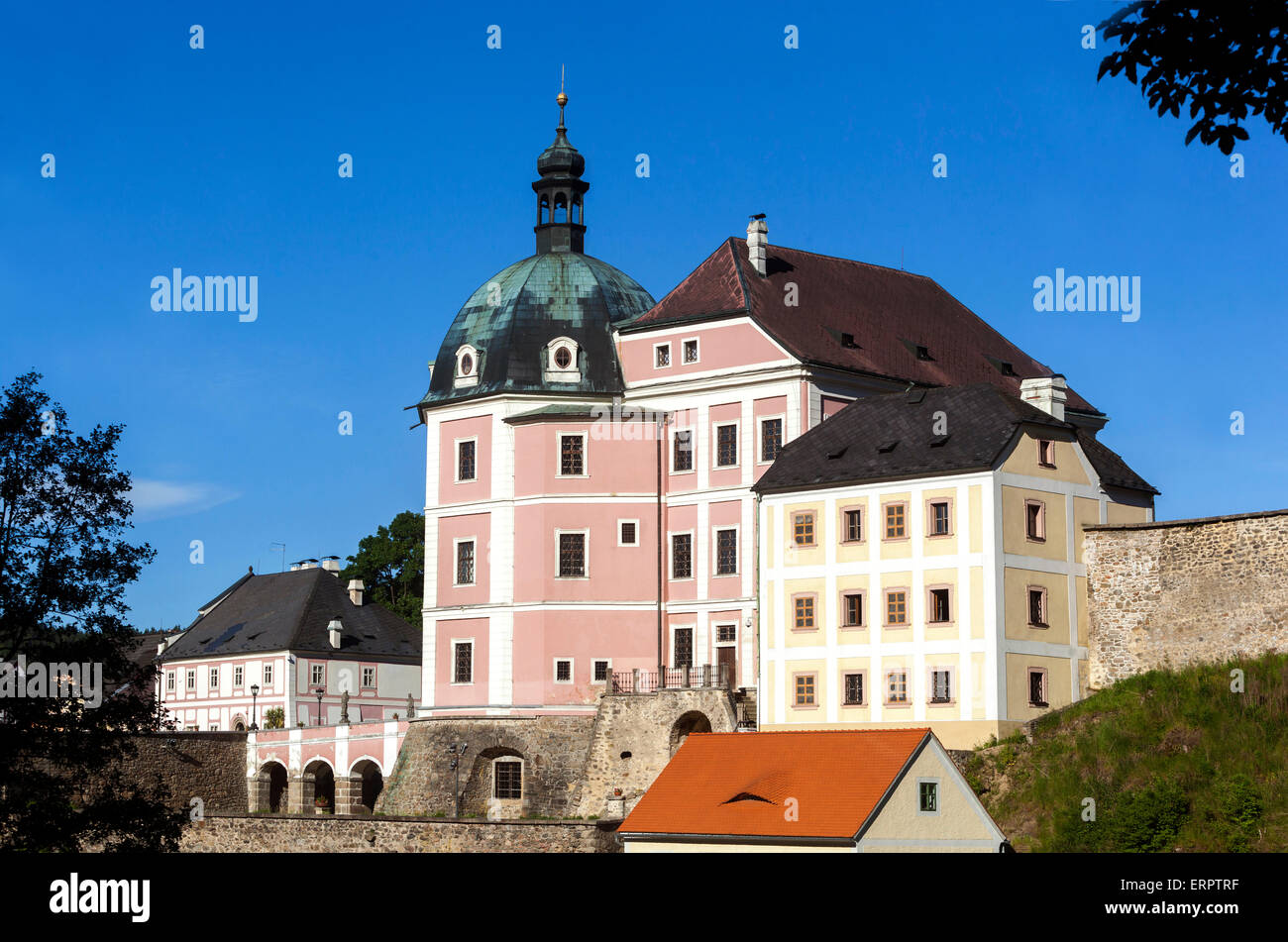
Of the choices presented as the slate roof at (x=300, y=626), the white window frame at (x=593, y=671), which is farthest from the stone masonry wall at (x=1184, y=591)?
the slate roof at (x=300, y=626)

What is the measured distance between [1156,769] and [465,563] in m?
23.9

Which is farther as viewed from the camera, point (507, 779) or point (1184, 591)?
point (507, 779)

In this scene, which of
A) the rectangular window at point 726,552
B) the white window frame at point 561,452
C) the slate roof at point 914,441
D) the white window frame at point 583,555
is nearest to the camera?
the slate roof at point 914,441

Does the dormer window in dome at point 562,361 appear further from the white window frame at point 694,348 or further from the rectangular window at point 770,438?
the rectangular window at point 770,438

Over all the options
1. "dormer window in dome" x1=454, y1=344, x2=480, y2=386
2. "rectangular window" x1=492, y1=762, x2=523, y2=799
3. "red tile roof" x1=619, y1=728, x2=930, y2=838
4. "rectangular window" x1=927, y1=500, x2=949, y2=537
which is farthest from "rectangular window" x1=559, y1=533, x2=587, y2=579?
"rectangular window" x1=927, y1=500, x2=949, y2=537

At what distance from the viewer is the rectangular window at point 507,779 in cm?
5372

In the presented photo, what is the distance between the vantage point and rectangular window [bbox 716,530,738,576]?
52844 millimetres

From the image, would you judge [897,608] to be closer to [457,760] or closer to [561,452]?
[561,452]

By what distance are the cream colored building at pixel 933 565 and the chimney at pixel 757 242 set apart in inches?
336

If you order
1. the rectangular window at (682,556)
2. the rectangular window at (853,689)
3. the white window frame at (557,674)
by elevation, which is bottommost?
the rectangular window at (853,689)

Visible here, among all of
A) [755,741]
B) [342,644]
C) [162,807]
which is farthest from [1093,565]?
[342,644]

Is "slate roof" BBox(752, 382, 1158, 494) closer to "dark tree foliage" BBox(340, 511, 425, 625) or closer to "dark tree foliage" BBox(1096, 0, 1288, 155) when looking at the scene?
"dark tree foliage" BBox(1096, 0, 1288, 155)

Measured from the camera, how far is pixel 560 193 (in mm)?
61812

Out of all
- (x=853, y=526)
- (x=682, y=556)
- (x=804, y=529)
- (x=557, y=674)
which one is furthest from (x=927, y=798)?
(x=557, y=674)
